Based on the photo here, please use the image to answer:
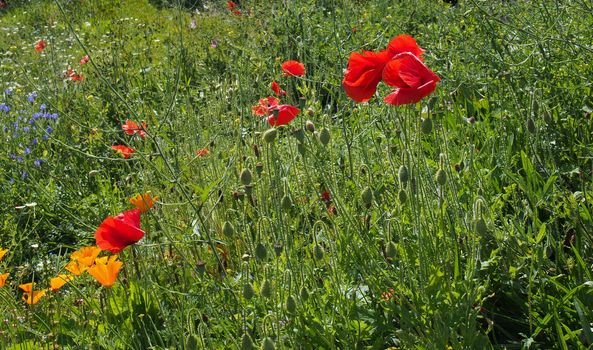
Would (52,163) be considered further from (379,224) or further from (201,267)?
(201,267)

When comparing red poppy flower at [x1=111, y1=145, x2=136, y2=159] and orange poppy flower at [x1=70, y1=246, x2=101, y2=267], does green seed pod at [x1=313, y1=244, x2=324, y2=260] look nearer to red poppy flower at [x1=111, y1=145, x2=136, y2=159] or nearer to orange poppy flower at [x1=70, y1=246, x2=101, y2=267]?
orange poppy flower at [x1=70, y1=246, x2=101, y2=267]

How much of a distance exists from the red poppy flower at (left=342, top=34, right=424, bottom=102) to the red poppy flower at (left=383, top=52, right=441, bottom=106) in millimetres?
51

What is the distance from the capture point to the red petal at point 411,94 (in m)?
1.54

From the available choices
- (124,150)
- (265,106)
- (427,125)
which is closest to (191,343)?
(427,125)

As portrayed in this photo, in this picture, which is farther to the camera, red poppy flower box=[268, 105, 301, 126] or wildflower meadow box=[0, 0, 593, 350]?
red poppy flower box=[268, 105, 301, 126]

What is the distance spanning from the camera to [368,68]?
5.45 feet

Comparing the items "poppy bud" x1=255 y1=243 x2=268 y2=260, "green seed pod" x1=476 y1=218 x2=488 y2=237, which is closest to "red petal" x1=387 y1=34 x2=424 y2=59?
"green seed pod" x1=476 y1=218 x2=488 y2=237

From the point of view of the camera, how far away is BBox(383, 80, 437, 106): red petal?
5.07ft

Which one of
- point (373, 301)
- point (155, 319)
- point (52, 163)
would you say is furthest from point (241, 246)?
point (52, 163)

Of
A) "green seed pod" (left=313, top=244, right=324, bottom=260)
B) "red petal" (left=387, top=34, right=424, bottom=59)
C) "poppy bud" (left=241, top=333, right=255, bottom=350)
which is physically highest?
"red petal" (left=387, top=34, right=424, bottom=59)

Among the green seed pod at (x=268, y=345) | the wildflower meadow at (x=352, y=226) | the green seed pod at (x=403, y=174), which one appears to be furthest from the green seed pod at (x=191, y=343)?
the green seed pod at (x=403, y=174)

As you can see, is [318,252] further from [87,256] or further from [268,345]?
[87,256]

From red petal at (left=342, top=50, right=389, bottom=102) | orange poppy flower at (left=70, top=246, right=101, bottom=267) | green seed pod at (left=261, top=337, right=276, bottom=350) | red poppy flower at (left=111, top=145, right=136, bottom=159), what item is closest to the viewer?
green seed pod at (left=261, top=337, right=276, bottom=350)

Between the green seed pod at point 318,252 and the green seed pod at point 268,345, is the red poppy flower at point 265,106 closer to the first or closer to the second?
the green seed pod at point 318,252
